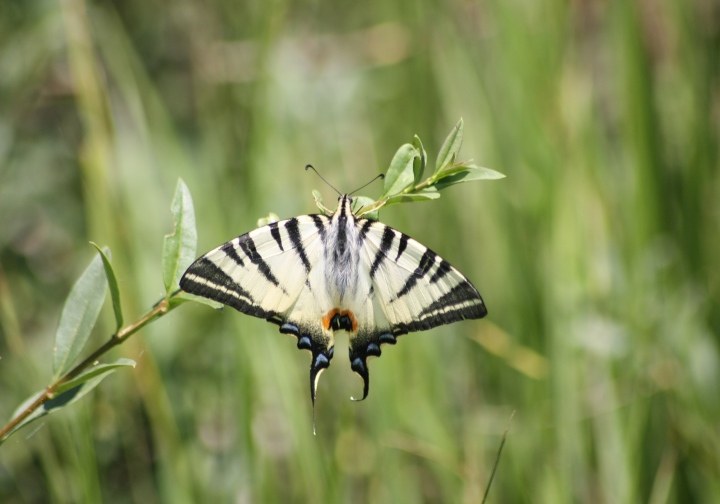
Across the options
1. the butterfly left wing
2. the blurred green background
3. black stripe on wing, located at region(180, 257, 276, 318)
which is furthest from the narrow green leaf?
the blurred green background

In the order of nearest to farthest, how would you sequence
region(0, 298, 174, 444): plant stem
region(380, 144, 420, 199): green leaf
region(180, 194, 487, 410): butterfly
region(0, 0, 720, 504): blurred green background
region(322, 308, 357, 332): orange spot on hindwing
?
region(0, 298, 174, 444): plant stem, region(380, 144, 420, 199): green leaf, region(180, 194, 487, 410): butterfly, region(322, 308, 357, 332): orange spot on hindwing, region(0, 0, 720, 504): blurred green background

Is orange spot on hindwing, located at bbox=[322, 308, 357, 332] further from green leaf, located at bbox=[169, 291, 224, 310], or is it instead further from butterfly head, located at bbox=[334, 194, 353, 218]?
green leaf, located at bbox=[169, 291, 224, 310]

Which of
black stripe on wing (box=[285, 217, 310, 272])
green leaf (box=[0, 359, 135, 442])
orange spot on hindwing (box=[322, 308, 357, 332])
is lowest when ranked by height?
orange spot on hindwing (box=[322, 308, 357, 332])

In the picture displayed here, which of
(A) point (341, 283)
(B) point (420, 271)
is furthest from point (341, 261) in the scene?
(B) point (420, 271)

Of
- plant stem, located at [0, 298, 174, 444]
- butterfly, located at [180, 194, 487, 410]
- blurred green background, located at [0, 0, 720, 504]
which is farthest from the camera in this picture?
blurred green background, located at [0, 0, 720, 504]

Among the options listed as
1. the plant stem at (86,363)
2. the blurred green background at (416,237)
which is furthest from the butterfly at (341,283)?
the blurred green background at (416,237)

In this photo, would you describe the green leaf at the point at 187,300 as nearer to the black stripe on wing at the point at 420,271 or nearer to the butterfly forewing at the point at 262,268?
the butterfly forewing at the point at 262,268

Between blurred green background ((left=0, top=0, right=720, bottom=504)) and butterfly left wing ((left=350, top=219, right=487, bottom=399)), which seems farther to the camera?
blurred green background ((left=0, top=0, right=720, bottom=504))
